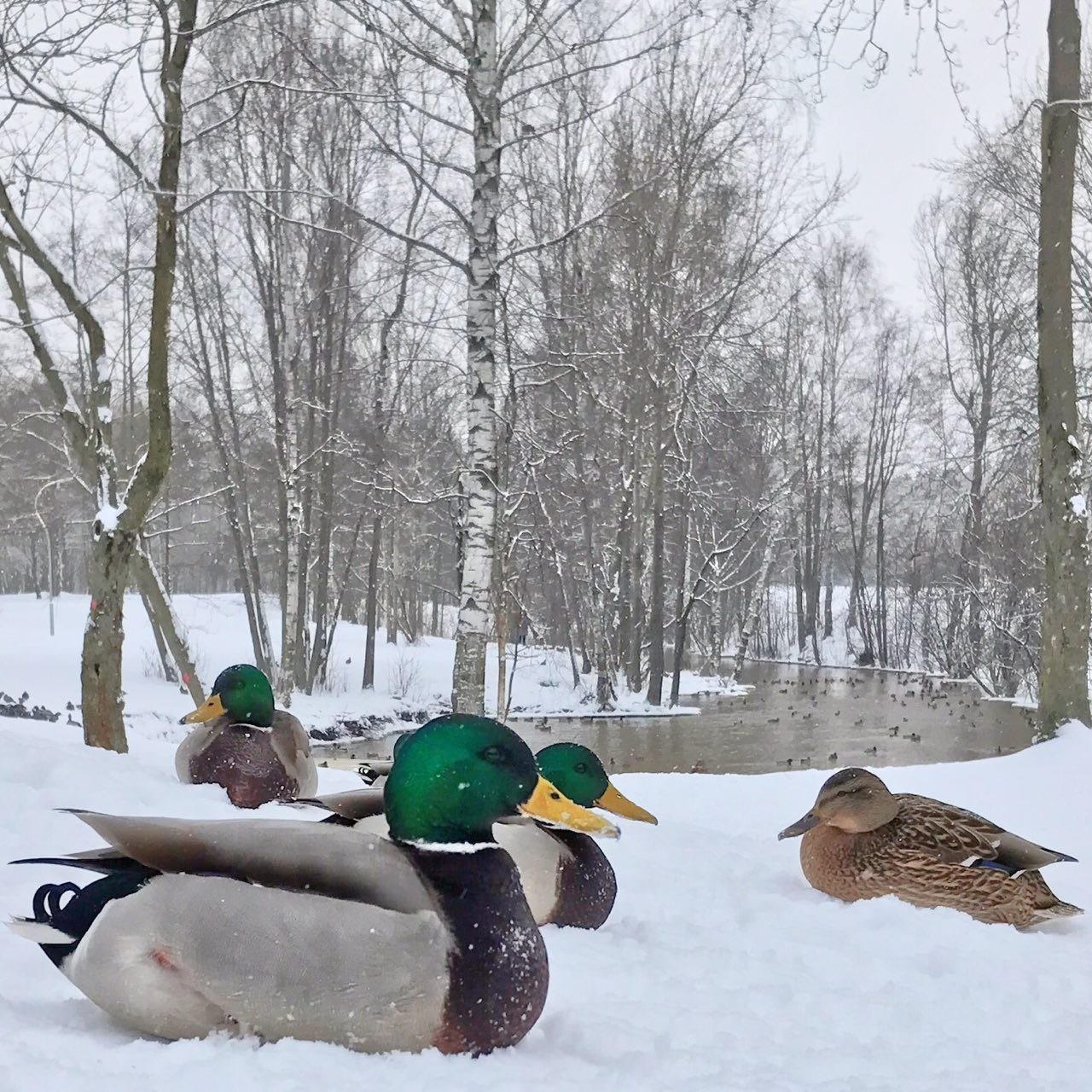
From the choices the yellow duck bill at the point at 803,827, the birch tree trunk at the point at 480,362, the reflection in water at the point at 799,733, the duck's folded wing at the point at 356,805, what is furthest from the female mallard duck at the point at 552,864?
the reflection in water at the point at 799,733

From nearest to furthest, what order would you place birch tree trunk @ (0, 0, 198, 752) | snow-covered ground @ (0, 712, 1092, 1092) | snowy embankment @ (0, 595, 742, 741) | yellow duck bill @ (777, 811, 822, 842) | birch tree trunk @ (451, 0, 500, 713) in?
snow-covered ground @ (0, 712, 1092, 1092)
yellow duck bill @ (777, 811, 822, 842)
birch tree trunk @ (0, 0, 198, 752)
birch tree trunk @ (451, 0, 500, 713)
snowy embankment @ (0, 595, 742, 741)

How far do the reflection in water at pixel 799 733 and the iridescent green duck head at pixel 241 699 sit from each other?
6.85 metres

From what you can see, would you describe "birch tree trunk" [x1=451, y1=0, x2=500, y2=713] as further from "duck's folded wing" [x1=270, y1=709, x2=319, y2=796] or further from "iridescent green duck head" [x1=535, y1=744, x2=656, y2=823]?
"iridescent green duck head" [x1=535, y1=744, x2=656, y2=823]

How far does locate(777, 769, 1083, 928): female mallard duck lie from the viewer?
364 centimetres

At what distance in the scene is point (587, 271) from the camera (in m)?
19.6

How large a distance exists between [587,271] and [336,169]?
15.7 feet

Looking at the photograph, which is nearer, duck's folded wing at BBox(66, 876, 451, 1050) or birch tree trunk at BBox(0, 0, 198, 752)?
duck's folded wing at BBox(66, 876, 451, 1050)

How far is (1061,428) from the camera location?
334 inches

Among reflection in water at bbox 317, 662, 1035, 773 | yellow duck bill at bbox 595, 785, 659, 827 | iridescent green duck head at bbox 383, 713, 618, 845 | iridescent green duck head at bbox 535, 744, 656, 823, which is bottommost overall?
reflection in water at bbox 317, 662, 1035, 773

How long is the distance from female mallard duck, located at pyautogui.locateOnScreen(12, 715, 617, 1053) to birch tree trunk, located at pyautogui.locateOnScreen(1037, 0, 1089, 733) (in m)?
7.48

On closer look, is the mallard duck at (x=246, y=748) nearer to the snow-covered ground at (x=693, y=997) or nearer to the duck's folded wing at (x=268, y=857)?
the snow-covered ground at (x=693, y=997)

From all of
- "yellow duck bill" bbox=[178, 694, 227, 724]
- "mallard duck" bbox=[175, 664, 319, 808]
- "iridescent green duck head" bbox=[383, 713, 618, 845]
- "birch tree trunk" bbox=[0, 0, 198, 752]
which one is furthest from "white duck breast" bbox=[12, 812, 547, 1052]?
"birch tree trunk" bbox=[0, 0, 198, 752]

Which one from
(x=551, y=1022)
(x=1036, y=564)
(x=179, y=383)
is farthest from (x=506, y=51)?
(x=1036, y=564)

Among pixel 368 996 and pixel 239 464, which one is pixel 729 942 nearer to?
pixel 368 996
